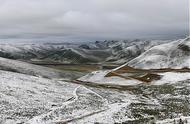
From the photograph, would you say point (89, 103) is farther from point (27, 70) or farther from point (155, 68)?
point (155, 68)

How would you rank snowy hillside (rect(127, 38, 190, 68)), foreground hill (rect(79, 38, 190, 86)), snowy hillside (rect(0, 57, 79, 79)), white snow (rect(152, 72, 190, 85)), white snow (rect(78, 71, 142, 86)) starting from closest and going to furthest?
white snow (rect(152, 72, 190, 85))
white snow (rect(78, 71, 142, 86))
foreground hill (rect(79, 38, 190, 86))
snowy hillside (rect(0, 57, 79, 79))
snowy hillside (rect(127, 38, 190, 68))

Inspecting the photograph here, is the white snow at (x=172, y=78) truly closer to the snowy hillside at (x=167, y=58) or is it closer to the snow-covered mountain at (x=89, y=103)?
the snow-covered mountain at (x=89, y=103)

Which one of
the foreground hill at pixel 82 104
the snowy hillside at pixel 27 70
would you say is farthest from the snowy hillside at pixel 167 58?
the foreground hill at pixel 82 104

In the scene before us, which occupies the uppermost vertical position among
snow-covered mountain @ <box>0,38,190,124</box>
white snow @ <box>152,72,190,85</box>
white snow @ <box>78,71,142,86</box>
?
snow-covered mountain @ <box>0,38,190,124</box>

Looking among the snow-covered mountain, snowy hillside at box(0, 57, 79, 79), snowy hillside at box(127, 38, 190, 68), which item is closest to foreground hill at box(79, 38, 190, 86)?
snowy hillside at box(127, 38, 190, 68)

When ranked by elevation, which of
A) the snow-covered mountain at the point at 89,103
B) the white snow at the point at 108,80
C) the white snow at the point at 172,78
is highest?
the snow-covered mountain at the point at 89,103

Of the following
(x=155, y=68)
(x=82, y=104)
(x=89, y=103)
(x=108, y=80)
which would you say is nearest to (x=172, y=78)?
(x=108, y=80)

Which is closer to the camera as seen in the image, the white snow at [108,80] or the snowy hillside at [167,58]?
the white snow at [108,80]

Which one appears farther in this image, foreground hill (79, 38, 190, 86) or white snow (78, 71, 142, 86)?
foreground hill (79, 38, 190, 86)

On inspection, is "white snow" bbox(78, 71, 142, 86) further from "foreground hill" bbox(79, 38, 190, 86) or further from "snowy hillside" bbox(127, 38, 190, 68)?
"snowy hillside" bbox(127, 38, 190, 68)
